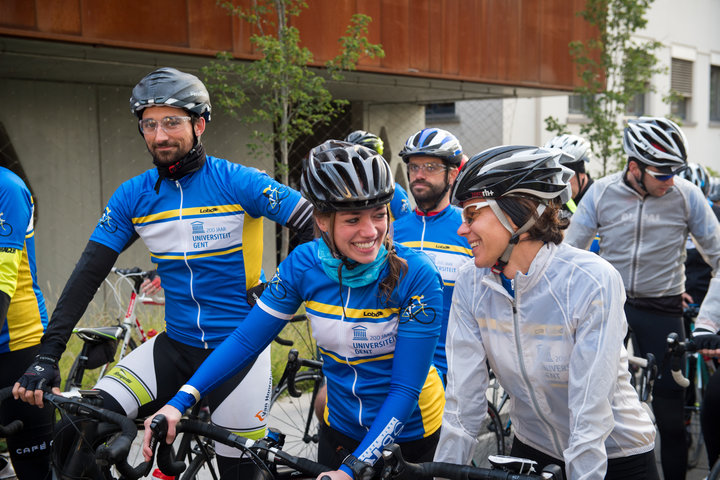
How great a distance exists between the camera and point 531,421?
8.80 ft

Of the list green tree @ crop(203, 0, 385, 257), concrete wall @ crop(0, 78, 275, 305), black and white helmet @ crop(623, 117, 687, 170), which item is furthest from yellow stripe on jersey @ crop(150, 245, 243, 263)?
concrete wall @ crop(0, 78, 275, 305)

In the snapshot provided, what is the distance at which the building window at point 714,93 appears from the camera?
24.5m

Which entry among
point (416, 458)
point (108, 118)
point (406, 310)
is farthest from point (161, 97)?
point (108, 118)

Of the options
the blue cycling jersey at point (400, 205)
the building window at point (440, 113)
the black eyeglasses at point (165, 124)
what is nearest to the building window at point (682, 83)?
the building window at point (440, 113)

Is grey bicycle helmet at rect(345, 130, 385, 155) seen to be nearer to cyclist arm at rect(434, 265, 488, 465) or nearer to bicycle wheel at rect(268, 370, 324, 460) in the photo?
bicycle wheel at rect(268, 370, 324, 460)

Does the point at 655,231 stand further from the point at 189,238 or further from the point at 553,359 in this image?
the point at 189,238

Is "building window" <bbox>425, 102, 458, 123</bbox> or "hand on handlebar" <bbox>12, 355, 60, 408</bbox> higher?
"building window" <bbox>425, 102, 458, 123</bbox>

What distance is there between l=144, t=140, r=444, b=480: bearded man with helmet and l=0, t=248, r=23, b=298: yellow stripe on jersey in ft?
4.54

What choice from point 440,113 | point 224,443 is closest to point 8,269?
point 224,443

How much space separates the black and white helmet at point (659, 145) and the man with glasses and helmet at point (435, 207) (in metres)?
1.27

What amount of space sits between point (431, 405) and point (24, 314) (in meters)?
2.30

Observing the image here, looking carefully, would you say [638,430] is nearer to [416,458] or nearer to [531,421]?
[531,421]

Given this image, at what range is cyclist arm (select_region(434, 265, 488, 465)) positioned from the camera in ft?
8.15

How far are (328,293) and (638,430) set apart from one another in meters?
1.21
